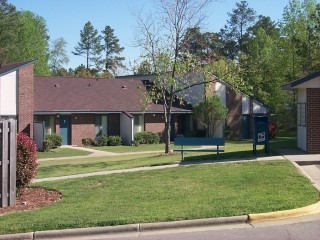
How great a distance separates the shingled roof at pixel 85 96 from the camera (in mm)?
35969

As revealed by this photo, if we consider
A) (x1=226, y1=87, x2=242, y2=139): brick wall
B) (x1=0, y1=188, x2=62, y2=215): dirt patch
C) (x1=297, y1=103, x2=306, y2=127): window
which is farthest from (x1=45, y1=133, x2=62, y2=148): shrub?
(x1=0, y1=188, x2=62, y2=215): dirt patch

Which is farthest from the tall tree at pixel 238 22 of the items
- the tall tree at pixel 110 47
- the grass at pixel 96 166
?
the grass at pixel 96 166

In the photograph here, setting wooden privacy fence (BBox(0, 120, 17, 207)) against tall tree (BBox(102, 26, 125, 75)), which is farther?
tall tree (BBox(102, 26, 125, 75))

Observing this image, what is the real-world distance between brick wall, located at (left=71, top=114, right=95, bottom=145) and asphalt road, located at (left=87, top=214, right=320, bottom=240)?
2828 cm

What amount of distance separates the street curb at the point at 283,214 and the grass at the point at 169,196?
0.20 metres

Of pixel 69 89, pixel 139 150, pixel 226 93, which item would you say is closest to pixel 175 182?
pixel 139 150

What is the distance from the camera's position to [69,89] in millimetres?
39406

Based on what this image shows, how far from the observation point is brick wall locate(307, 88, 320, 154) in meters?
17.4

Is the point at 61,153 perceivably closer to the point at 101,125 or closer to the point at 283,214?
the point at 101,125

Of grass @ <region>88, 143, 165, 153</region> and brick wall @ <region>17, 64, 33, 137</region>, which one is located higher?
brick wall @ <region>17, 64, 33, 137</region>

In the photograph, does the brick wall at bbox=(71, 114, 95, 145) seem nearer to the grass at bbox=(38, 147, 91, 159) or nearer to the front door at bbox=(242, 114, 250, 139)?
the grass at bbox=(38, 147, 91, 159)

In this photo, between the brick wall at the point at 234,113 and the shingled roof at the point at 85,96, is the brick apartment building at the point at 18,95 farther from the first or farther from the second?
the brick wall at the point at 234,113

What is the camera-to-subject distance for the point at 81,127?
36344mm

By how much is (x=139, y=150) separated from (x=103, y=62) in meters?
62.3
